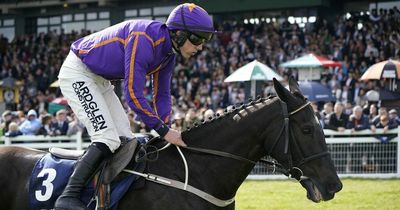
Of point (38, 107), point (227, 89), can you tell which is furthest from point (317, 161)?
point (38, 107)

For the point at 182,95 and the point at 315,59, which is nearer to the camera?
the point at 315,59

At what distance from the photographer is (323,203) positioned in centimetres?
972

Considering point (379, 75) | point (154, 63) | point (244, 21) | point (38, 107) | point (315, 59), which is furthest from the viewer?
point (244, 21)

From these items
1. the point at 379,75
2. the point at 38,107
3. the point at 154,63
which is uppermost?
the point at 154,63

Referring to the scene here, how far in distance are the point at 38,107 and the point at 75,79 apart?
65.6ft

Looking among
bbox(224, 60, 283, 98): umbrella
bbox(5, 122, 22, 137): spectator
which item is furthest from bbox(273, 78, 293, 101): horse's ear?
bbox(5, 122, 22, 137): spectator

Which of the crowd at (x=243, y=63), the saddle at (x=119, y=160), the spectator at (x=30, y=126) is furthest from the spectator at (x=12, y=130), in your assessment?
the saddle at (x=119, y=160)

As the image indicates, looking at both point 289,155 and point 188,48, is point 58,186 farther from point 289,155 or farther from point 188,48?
point 289,155

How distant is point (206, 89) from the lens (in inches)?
857

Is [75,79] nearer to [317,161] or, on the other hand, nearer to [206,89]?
[317,161]

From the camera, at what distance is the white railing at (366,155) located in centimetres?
1273

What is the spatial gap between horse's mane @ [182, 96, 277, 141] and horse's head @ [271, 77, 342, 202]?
24 cm

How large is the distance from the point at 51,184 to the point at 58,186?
62mm

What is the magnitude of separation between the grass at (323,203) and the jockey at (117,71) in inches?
196
